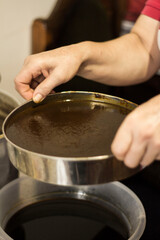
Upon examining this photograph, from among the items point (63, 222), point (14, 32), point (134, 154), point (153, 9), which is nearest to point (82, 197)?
point (63, 222)

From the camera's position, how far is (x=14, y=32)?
2.27 m

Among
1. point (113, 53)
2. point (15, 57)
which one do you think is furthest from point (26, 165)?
point (15, 57)

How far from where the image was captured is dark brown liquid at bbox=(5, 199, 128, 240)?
2.97ft

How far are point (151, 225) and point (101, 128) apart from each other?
1.40 feet

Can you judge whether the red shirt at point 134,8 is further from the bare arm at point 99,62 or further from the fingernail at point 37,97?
the fingernail at point 37,97

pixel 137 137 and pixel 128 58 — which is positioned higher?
pixel 137 137

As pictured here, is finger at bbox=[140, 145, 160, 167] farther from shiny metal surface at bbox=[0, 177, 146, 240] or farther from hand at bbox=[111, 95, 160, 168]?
shiny metal surface at bbox=[0, 177, 146, 240]

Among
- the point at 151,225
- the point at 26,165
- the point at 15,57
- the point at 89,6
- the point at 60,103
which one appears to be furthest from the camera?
the point at 15,57

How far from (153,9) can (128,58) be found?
0.19 m

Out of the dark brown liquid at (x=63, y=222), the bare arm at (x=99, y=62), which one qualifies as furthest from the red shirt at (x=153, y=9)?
the dark brown liquid at (x=63, y=222)

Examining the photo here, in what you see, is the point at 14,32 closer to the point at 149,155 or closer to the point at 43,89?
the point at 43,89

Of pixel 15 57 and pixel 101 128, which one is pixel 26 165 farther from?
pixel 15 57

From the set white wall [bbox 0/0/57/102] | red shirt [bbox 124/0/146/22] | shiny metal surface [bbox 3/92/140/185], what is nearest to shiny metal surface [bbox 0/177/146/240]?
shiny metal surface [bbox 3/92/140/185]

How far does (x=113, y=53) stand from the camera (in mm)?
1292
